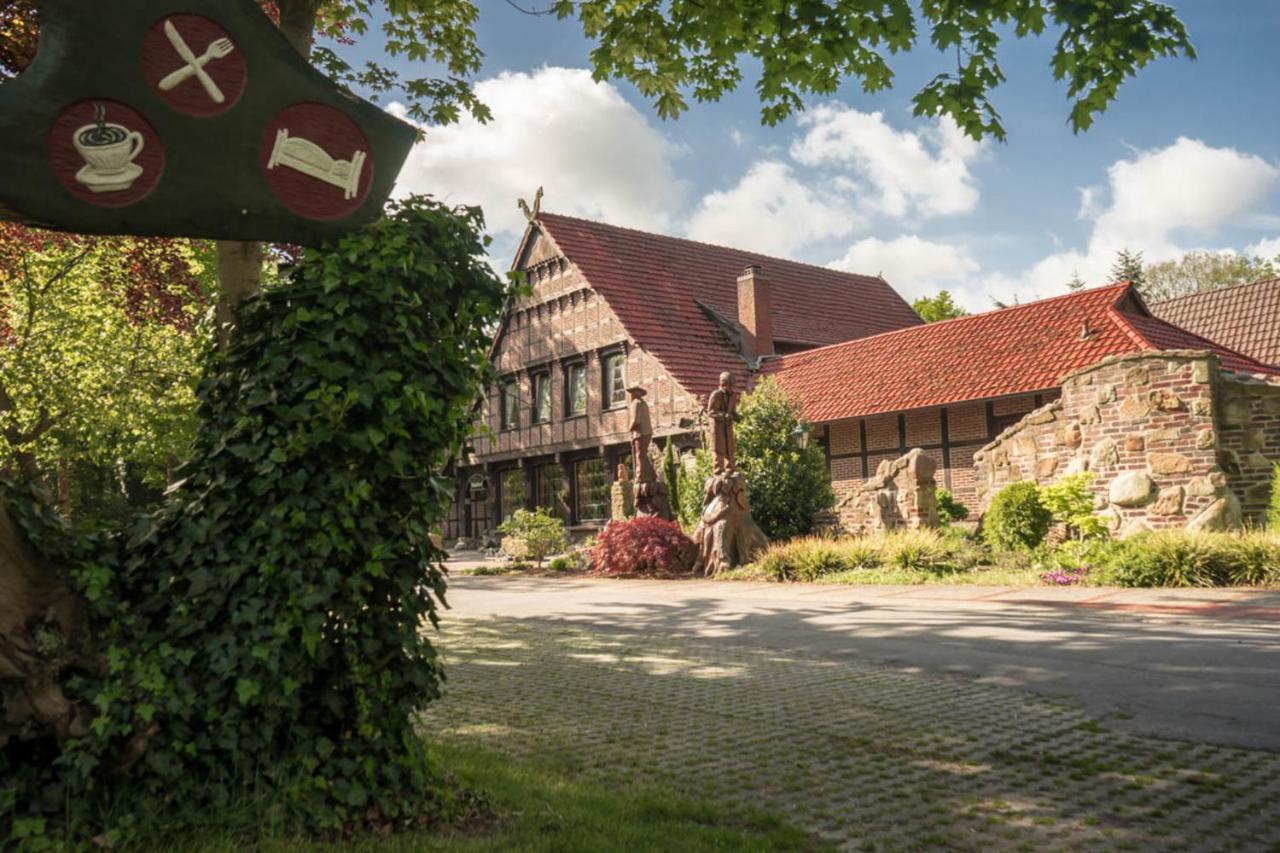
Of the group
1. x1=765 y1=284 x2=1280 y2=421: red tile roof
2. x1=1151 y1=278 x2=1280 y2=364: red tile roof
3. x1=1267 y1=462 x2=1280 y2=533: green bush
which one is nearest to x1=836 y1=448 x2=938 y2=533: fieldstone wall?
x1=765 y1=284 x2=1280 y2=421: red tile roof

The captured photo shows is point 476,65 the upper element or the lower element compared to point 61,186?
upper

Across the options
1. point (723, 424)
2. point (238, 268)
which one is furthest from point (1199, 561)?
point (238, 268)

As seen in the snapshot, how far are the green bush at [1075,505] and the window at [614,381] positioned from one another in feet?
44.4

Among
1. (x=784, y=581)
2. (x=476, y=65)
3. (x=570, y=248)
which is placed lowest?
(x=784, y=581)

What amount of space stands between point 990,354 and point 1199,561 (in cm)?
1055

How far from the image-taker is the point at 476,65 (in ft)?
32.1

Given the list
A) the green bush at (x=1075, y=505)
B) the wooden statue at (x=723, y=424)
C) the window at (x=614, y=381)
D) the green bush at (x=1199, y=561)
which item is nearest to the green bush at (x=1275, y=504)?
the green bush at (x=1199, y=561)

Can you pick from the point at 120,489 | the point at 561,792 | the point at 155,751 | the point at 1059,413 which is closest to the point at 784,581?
the point at 1059,413

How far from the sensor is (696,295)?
28703 mm

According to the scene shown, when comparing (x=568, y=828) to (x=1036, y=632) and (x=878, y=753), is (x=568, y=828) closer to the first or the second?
(x=878, y=753)

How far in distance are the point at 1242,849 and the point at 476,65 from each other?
9.21 metres

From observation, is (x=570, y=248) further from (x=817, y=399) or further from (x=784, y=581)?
(x=784, y=581)

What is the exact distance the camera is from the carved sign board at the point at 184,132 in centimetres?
314

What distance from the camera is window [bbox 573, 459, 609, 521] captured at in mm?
27000
